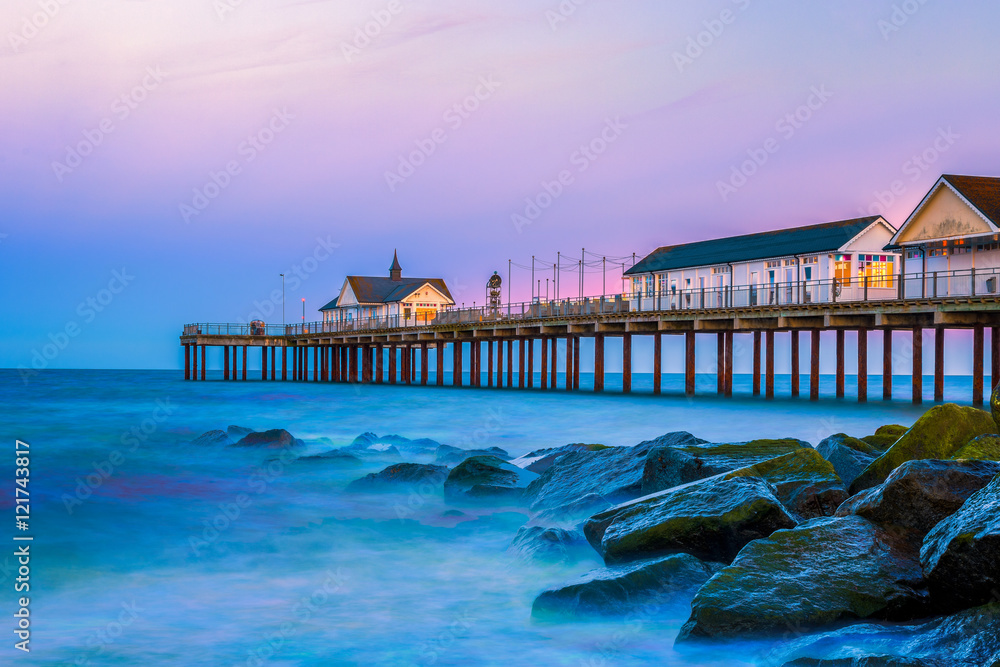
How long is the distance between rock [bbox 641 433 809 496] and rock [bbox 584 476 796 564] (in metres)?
1.41

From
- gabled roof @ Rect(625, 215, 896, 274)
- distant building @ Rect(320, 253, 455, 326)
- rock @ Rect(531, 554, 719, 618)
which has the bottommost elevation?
rock @ Rect(531, 554, 719, 618)

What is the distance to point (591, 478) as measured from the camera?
11.8m

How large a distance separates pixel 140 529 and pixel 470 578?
17.0ft

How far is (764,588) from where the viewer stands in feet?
20.5

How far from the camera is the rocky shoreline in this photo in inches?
217

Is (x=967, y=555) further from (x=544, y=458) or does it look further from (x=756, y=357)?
(x=756, y=357)

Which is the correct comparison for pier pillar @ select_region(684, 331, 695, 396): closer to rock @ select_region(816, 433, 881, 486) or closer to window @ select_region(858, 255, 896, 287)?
window @ select_region(858, 255, 896, 287)

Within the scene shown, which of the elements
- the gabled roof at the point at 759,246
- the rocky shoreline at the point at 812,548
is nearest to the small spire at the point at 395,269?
the gabled roof at the point at 759,246

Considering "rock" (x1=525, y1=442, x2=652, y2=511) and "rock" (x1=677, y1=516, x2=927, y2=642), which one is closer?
"rock" (x1=677, y1=516, x2=927, y2=642)

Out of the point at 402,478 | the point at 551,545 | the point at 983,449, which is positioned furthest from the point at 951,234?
the point at 551,545

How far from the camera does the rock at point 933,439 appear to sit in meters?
8.17

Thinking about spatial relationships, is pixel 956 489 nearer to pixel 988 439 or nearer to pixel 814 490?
pixel 988 439

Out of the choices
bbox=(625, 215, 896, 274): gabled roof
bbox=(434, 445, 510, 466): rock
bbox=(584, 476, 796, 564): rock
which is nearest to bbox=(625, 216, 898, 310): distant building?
bbox=(625, 215, 896, 274): gabled roof

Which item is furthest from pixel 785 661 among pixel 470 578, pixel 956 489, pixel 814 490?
pixel 470 578
